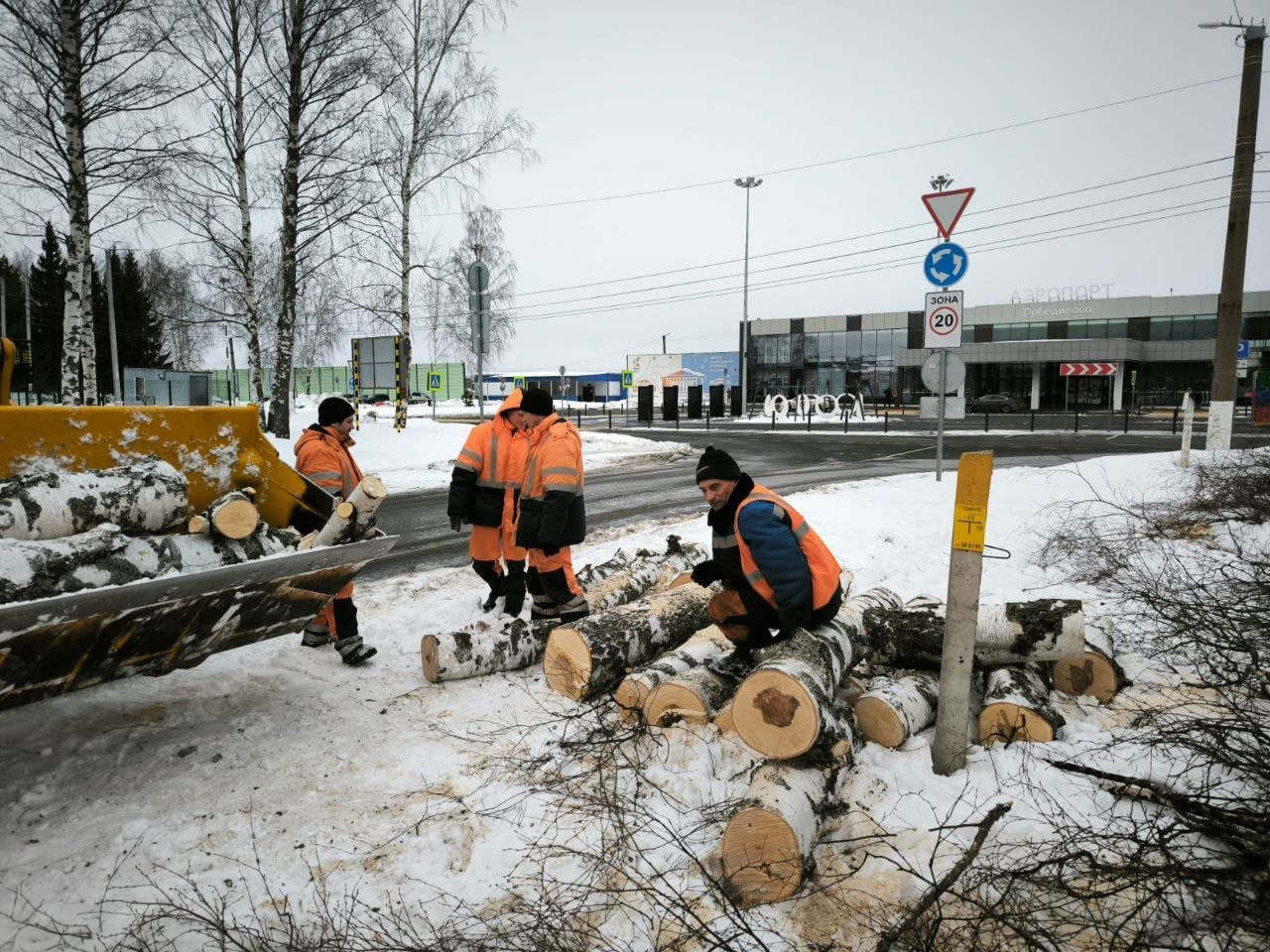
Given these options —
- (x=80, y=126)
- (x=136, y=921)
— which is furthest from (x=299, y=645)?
(x=80, y=126)

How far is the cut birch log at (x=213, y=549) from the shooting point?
3.16 m

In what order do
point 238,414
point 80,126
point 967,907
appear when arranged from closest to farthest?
point 967,907, point 238,414, point 80,126

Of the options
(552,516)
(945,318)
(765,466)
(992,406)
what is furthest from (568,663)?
(992,406)

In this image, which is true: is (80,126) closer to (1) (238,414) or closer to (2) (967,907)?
(1) (238,414)

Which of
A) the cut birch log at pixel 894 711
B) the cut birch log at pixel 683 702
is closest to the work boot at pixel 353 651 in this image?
the cut birch log at pixel 683 702

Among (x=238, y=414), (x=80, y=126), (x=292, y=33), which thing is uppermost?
(x=292, y=33)

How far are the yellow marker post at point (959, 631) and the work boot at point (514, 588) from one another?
3.12m

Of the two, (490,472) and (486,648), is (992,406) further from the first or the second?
(486,648)

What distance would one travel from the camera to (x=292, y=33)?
13.8 m

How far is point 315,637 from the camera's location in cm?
466

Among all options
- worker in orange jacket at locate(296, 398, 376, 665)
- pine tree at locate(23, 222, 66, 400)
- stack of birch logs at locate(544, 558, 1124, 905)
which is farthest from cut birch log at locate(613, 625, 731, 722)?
pine tree at locate(23, 222, 66, 400)

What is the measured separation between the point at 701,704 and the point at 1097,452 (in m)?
17.0

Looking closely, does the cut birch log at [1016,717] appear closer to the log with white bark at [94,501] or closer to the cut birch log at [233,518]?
the cut birch log at [233,518]

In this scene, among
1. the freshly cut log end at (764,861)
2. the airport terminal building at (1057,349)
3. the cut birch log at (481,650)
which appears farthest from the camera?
the airport terminal building at (1057,349)
